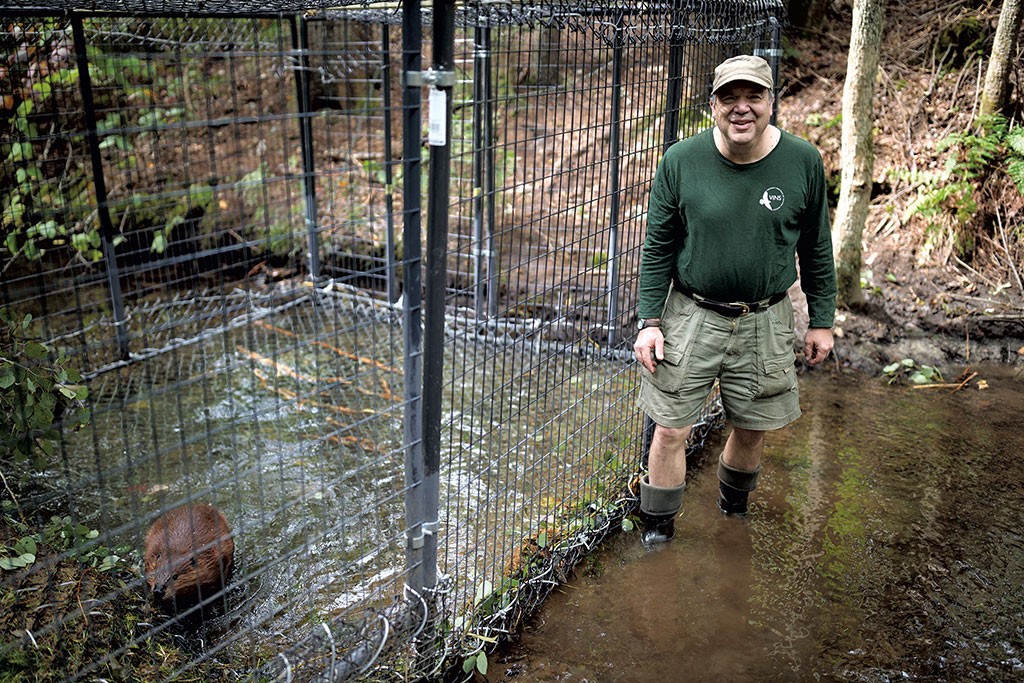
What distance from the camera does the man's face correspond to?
10.5 feet

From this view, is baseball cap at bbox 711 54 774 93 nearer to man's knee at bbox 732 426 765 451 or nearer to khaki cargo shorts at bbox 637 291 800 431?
khaki cargo shorts at bbox 637 291 800 431

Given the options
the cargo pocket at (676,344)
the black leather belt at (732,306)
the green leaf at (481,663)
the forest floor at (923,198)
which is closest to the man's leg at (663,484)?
the cargo pocket at (676,344)

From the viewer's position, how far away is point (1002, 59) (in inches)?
263

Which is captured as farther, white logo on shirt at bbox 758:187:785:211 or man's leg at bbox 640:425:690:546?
man's leg at bbox 640:425:690:546

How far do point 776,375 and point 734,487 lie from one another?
682 millimetres

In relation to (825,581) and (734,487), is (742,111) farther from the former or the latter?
(825,581)

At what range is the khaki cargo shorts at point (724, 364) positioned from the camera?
3.59 meters

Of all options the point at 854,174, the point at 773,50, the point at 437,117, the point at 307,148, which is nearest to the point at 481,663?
the point at 437,117

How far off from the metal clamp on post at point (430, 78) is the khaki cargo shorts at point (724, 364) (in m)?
1.57

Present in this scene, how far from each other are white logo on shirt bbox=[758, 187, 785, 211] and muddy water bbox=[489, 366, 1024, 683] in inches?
63.6

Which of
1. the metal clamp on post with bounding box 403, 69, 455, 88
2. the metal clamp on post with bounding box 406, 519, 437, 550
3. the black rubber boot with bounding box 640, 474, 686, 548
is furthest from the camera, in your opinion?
the black rubber boot with bounding box 640, 474, 686, 548

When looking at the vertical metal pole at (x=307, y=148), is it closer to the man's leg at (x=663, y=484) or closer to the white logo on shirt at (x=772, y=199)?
the man's leg at (x=663, y=484)

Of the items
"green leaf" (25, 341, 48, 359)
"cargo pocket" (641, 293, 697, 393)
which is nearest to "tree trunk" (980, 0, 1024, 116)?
"cargo pocket" (641, 293, 697, 393)

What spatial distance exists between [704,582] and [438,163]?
2.21 metres
